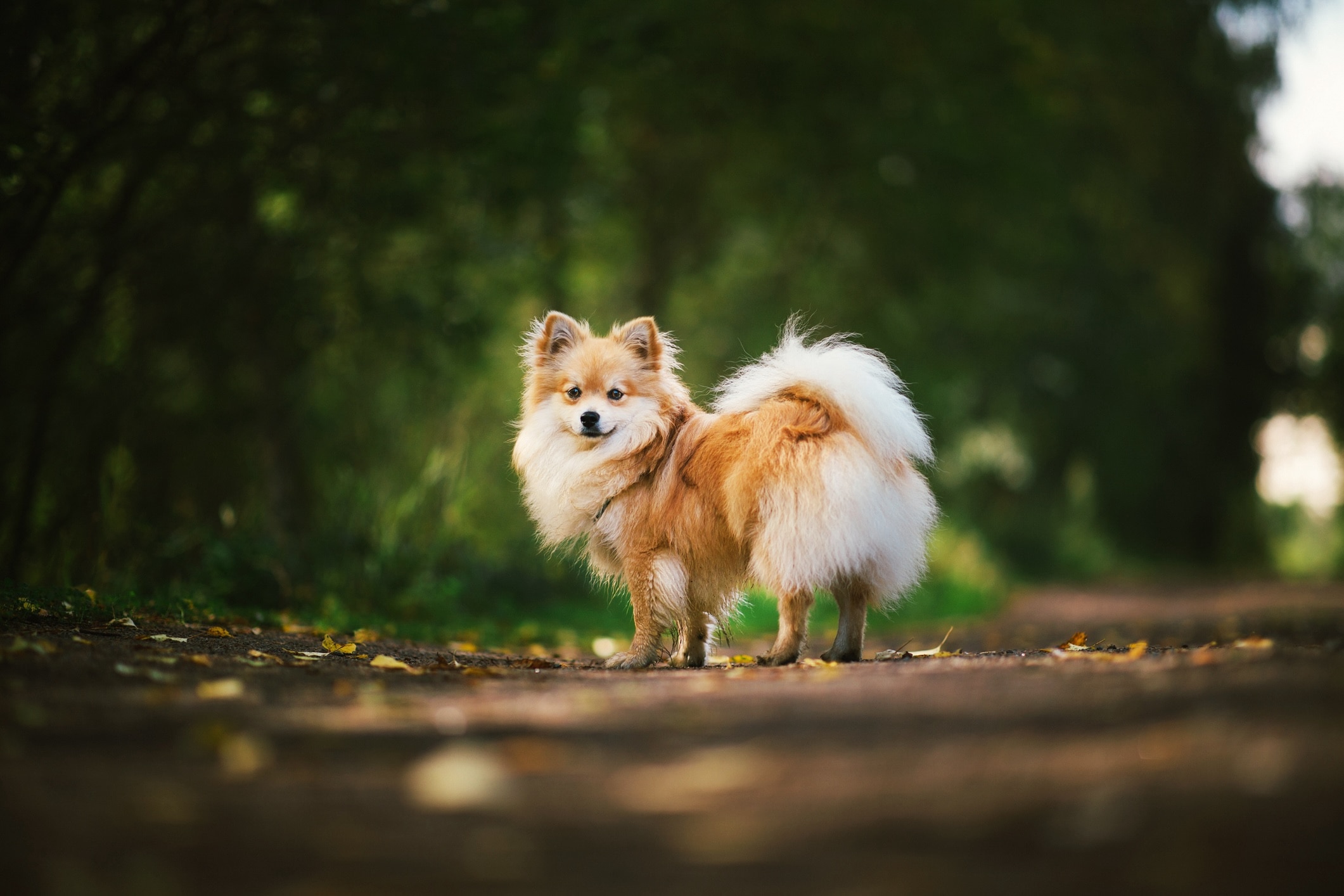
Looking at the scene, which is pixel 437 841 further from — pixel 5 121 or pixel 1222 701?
pixel 5 121

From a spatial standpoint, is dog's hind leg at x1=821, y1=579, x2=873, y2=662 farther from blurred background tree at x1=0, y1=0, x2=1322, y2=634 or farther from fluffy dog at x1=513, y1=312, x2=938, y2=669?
blurred background tree at x1=0, y1=0, x2=1322, y2=634

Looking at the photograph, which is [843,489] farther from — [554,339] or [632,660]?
[554,339]

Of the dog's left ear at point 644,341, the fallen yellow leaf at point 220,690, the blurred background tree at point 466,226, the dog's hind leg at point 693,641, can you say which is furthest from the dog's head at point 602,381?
the blurred background tree at point 466,226

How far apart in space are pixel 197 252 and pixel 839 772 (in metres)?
8.79

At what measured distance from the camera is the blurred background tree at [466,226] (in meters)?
8.04

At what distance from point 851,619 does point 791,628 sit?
0.38 m

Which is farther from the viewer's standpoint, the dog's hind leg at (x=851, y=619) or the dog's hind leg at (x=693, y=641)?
the dog's hind leg at (x=693, y=641)

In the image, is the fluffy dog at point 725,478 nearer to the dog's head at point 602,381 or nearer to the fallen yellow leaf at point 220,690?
the dog's head at point 602,381

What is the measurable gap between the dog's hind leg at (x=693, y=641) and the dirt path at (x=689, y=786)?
191cm

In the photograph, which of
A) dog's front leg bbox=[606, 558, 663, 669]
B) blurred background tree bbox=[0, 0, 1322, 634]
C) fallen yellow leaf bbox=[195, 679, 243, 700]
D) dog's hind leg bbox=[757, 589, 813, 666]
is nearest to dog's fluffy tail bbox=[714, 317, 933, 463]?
dog's hind leg bbox=[757, 589, 813, 666]

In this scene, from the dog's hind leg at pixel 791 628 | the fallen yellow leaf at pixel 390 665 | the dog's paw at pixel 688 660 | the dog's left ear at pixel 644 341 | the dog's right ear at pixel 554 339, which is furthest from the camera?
the dog's right ear at pixel 554 339

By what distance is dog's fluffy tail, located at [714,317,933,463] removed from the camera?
16.7 ft

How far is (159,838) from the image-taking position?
7.30 feet

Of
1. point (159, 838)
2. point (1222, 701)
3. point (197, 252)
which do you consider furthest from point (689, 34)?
point (159, 838)
